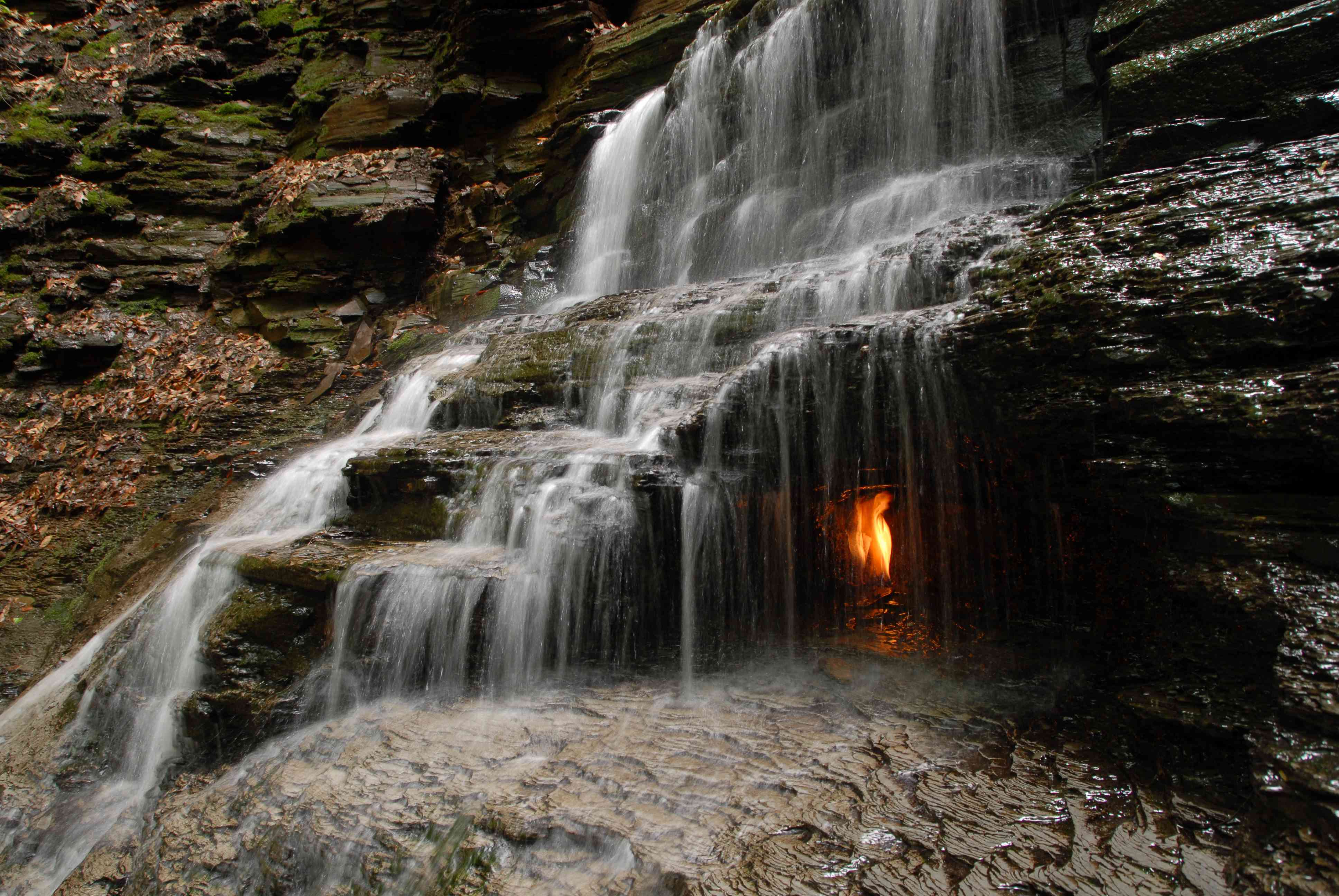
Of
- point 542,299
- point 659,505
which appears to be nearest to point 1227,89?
point 659,505

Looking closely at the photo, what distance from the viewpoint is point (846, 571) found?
4.69 m

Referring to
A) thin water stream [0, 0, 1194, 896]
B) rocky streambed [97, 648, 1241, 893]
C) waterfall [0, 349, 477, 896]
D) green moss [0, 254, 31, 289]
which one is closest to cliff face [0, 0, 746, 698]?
green moss [0, 254, 31, 289]

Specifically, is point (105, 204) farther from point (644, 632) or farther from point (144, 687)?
point (644, 632)

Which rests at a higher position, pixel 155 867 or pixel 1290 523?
pixel 1290 523

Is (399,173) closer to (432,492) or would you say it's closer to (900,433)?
(432,492)

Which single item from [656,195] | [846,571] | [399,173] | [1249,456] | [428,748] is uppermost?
[399,173]

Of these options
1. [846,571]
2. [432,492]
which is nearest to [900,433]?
[846,571]

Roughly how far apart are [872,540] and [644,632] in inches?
70.0

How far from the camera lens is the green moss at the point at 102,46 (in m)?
14.0

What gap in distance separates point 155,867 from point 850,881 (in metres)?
3.59

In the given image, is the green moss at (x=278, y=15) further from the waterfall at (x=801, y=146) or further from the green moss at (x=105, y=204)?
the waterfall at (x=801, y=146)

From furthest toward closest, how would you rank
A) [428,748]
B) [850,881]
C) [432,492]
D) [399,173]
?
[399,173] < [432,492] < [428,748] < [850,881]

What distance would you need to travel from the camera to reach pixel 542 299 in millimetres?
10938

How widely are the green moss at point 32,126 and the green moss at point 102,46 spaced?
2189mm
